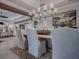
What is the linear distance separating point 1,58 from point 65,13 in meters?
4.78

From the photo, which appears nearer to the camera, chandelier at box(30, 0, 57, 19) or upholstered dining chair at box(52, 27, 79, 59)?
upholstered dining chair at box(52, 27, 79, 59)

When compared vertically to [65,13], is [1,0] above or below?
above


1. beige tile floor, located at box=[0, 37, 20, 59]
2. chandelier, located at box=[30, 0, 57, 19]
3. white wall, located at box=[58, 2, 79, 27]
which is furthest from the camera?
white wall, located at box=[58, 2, 79, 27]

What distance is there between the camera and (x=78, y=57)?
1411 mm

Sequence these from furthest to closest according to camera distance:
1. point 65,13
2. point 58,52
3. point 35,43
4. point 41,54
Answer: point 65,13, point 41,54, point 35,43, point 58,52

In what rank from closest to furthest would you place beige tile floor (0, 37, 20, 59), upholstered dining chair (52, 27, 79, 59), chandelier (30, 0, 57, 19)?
1. upholstered dining chair (52, 27, 79, 59)
2. beige tile floor (0, 37, 20, 59)
3. chandelier (30, 0, 57, 19)

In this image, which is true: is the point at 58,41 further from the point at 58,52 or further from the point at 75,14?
the point at 75,14

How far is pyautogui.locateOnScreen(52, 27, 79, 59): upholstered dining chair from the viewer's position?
135cm

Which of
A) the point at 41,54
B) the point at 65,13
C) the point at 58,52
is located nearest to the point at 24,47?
the point at 41,54

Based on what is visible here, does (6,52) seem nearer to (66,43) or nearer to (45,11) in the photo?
(45,11)

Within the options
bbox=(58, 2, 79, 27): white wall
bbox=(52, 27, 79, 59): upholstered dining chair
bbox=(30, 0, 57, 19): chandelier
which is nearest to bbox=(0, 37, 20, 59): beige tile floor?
bbox=(52, 27, 79, 59): upholstered dining chair

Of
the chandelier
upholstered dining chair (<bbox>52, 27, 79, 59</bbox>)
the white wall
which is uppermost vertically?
the white wall

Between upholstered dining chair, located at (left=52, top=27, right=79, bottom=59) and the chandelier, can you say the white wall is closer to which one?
the chandelier

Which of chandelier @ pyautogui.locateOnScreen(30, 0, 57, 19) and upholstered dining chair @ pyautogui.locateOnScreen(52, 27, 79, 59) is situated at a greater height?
chandelier @ pyautogui.locateOnScreen(30, 0, 57, 19)
